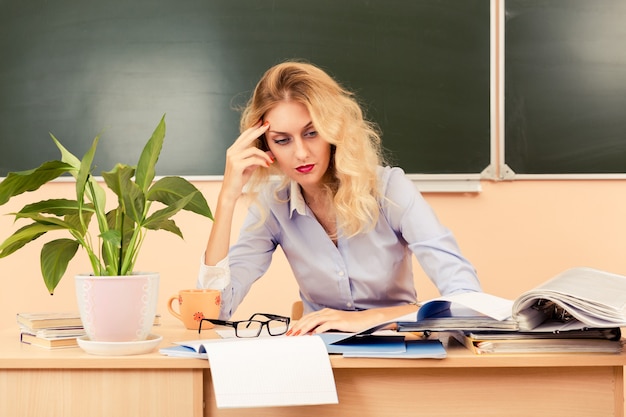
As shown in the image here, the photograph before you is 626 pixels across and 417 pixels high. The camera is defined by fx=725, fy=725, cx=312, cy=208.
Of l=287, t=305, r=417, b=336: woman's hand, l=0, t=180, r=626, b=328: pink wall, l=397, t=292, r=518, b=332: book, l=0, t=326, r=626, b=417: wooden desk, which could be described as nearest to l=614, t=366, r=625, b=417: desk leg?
l=0, t=326, r=626, b=417: wooden desk

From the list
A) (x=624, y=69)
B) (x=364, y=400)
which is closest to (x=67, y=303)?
(x=364, y=400)

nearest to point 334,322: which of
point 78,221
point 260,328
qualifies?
point 260,328

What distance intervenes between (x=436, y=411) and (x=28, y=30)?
7.60 ft

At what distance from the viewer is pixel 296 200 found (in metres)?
1.84

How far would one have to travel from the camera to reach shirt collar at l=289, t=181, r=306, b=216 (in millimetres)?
1834

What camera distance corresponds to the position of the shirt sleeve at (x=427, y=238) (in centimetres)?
161

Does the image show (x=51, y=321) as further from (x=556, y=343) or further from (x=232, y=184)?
(x=556, y=343)

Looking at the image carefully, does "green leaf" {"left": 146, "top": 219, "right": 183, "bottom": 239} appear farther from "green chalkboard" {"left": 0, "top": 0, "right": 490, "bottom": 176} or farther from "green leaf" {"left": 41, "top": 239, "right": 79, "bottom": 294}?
"green chalkboard" {"left": 0, "top": 0, "right": 490, "bottom": 176}

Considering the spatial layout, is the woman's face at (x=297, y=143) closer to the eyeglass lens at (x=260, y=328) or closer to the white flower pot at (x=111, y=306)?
the eyeglass lens at (x=260, y=328)

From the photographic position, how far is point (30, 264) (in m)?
2.77

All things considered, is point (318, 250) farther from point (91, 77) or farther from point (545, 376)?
point (91, 77)

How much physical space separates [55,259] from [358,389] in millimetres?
541

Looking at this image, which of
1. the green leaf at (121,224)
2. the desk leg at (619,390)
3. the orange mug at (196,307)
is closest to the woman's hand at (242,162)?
the orange mug at (196,307)

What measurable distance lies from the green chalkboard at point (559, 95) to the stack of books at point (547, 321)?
1.63 m
